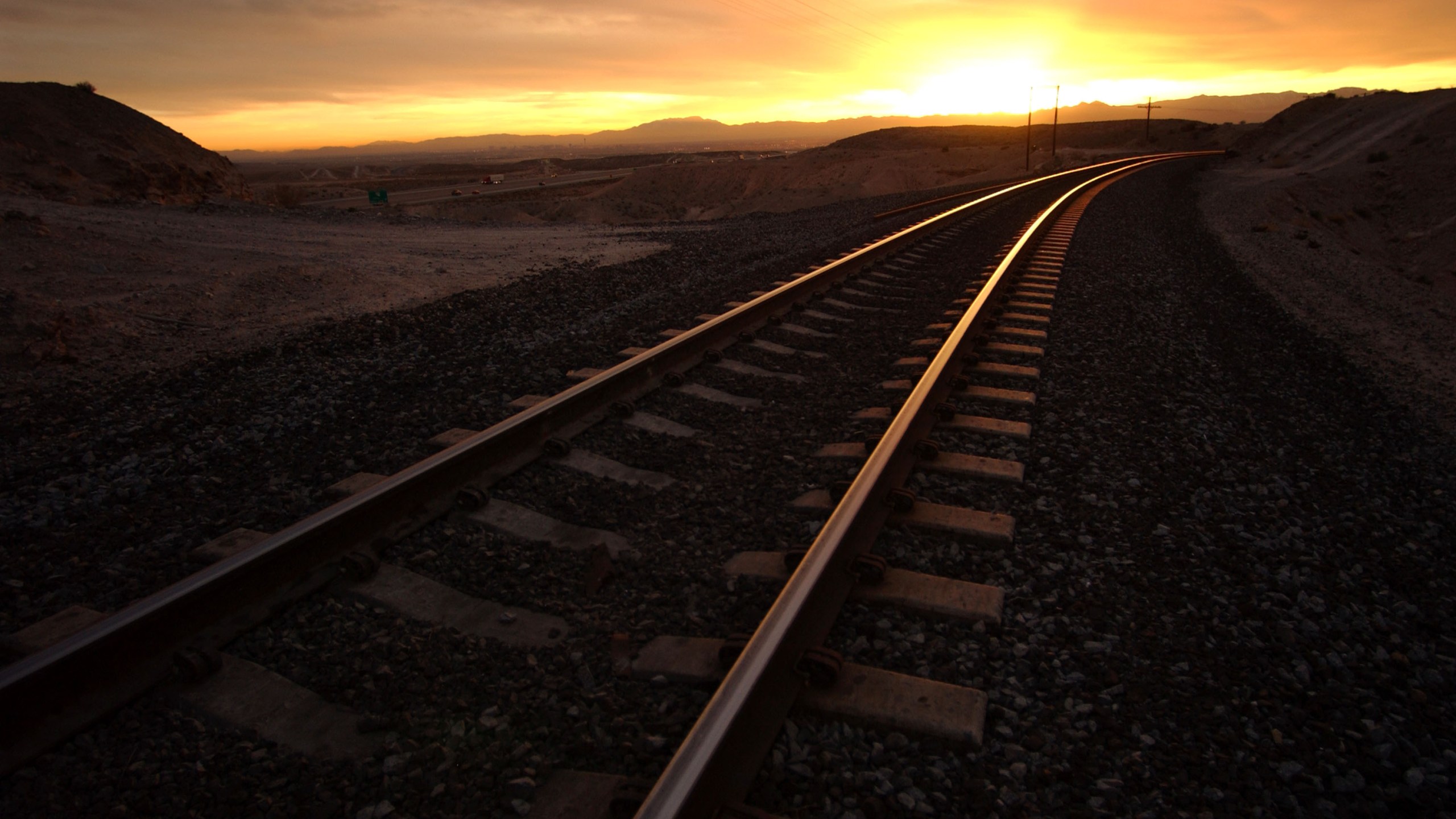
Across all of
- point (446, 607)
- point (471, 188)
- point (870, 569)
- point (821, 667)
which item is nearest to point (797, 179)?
point (471, 188)

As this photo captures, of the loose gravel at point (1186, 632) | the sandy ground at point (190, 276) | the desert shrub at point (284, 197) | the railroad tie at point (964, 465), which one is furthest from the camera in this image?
the desert shrub at point (284, 197)

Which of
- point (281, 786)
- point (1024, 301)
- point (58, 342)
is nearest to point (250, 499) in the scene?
point (281, 786)

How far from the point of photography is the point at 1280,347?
21.4ft

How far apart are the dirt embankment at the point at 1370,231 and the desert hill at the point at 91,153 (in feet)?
65.7

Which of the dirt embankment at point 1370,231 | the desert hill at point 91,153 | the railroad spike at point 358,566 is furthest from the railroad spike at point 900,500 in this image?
the desert hill at point 91,153

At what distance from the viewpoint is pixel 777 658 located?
242cm

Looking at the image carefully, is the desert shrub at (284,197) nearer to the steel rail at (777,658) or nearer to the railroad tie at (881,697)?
the steel rail at (777,658)

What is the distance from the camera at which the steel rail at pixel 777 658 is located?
1.96 metres

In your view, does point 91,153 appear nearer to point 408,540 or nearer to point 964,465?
point 408,540

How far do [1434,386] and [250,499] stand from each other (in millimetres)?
8025

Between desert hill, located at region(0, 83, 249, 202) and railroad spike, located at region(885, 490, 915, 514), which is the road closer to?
desert hill, located at region(0, 83, 249, 202)

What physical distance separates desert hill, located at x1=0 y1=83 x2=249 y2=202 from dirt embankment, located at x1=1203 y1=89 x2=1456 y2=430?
2003 centimetres

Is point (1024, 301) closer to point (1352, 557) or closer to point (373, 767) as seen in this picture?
point (1352, 557)

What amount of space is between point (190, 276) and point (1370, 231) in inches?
1101
